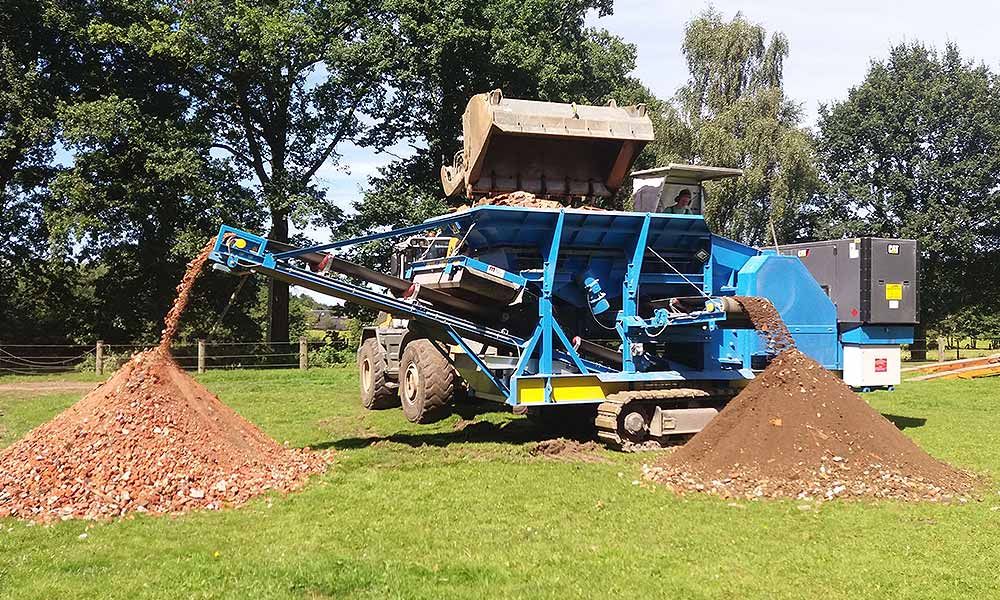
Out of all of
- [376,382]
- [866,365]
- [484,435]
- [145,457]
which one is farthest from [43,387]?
[866,365]

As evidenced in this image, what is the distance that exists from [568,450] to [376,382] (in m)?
5.44

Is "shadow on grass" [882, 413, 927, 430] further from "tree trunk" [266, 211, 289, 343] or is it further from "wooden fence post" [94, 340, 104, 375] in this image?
"tree trunk" [266, 211, 289, 343]

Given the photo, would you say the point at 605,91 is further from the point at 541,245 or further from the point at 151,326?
the point at 541,245

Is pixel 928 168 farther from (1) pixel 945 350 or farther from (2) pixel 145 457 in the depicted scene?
(2) pixel 145 457

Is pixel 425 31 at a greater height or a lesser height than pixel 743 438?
greater

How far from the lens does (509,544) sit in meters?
6.43

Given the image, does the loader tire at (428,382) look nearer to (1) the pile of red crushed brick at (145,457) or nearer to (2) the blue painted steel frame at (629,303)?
(2) the blue painted steel frame at (629,303)

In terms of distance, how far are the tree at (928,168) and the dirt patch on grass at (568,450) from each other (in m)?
29.7

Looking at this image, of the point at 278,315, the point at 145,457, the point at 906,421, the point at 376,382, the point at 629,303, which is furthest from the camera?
the point at 278,315

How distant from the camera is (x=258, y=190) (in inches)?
1128

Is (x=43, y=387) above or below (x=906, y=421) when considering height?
below

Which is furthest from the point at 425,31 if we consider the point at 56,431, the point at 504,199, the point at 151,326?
the point at 56,431

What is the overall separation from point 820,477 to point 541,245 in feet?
14.6

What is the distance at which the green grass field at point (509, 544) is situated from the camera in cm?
545
